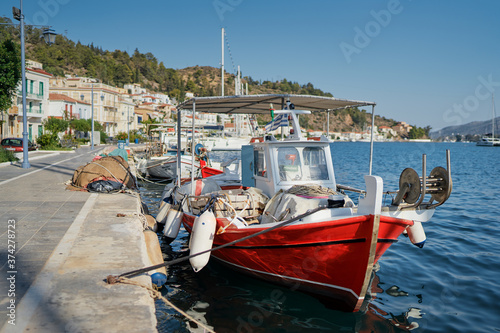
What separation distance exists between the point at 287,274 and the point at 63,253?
3.78m

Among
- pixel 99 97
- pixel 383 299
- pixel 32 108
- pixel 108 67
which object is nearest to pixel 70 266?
pixel 383 299

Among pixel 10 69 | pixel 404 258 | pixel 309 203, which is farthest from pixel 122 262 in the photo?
pixel 10 69

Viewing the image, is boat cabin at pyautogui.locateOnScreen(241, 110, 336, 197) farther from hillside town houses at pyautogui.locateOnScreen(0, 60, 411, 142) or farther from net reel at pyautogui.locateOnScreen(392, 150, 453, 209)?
hillside town houses at pyautogui.locateOnScreen(0, 60, 411, 142)

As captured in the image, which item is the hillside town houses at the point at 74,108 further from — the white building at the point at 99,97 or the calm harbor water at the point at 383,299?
the calm harbor water at the point at 383,299

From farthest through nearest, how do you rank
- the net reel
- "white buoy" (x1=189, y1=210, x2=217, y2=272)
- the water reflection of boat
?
"white buoy" (x1=189, y1=210, x2=217, y2=272), the water reflection of boat, the net reel

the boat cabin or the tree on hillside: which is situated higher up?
the tree on hillside

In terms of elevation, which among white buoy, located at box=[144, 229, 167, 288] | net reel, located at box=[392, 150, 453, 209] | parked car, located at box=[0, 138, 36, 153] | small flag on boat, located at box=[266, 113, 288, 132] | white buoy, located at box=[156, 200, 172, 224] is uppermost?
small flag on boat, located at box=[266, 113, 288, 132]

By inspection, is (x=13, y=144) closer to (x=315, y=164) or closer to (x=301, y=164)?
(x=301, y=164)

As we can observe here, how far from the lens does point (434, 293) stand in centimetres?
807

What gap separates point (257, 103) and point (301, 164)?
2.64 m

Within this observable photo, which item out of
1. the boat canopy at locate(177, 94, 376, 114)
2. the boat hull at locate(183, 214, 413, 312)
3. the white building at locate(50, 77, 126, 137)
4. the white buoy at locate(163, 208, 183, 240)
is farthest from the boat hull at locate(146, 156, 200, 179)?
the white building at locate(50, 77, 126, 137)

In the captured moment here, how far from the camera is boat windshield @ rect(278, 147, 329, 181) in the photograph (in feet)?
28.6

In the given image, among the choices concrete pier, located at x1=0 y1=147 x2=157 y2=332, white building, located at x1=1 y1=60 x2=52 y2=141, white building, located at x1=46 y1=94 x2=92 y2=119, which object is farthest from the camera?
white building, located at x1=46 y1=94 x2=92 y2=119

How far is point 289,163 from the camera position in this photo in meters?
8.75
